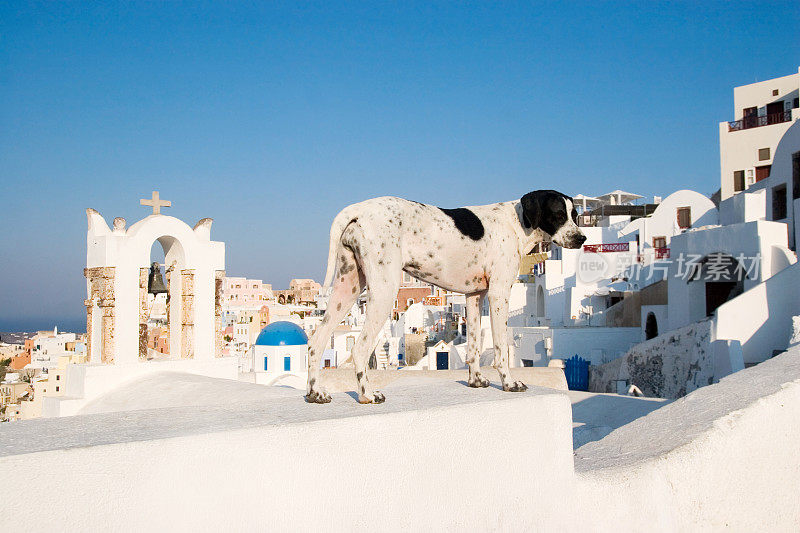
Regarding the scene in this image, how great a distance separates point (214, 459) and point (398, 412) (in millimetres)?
978

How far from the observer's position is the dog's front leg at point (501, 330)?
13.7ft

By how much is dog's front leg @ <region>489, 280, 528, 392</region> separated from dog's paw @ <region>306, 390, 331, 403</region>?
1192 mm

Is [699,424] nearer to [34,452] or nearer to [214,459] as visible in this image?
[214,459]

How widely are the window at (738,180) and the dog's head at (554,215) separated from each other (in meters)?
26.6

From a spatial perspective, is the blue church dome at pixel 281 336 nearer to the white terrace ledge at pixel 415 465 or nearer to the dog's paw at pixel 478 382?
the white terrace ledge at pixel 415 465

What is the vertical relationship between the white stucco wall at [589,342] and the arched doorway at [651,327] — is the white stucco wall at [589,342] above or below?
below

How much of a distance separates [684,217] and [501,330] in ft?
93.5

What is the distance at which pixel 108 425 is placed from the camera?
118 inches

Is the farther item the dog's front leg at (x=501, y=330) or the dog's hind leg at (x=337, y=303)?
the dog's front leg at (x=501, y=330)

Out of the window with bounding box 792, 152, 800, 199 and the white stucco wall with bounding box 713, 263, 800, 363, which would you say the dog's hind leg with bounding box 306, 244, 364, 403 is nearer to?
the white stucco wall with bounding box 713, 263, 800, 363

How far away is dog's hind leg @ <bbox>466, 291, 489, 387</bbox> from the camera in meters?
4.41

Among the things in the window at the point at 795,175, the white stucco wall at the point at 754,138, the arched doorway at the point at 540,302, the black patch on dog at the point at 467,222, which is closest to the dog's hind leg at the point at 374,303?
the black patch on dog at the point at 467,222

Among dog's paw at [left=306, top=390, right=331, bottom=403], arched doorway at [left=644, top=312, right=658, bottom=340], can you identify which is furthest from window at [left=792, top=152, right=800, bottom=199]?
dog's paw at [left=306, top=390, right=331, bottom=403]

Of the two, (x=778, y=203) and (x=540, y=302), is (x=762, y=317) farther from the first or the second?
(x=540, y=302)
